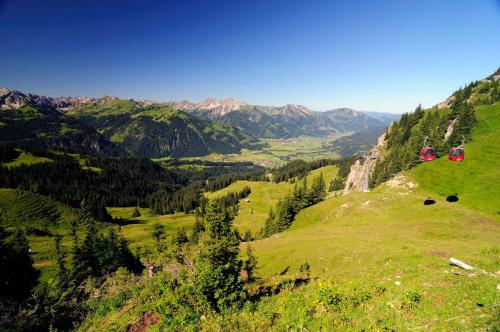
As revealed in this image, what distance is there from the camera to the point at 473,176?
212ft

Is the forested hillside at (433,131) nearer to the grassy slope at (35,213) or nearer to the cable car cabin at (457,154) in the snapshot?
the cable car cabin at (457,154)

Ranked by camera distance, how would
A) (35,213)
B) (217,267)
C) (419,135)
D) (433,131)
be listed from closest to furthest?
(217,267) < (433,131) < (35,213) < (419,135)

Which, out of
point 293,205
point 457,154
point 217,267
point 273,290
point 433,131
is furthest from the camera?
point 433,131

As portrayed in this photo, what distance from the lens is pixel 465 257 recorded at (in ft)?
86.2

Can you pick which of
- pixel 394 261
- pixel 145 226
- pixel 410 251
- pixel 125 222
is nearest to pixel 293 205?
pixel 410 251

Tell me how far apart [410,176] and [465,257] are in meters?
52.7

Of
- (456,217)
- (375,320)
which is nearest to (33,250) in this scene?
(375,320)

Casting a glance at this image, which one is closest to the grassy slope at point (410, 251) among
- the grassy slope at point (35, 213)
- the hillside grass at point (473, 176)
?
the hillside grass at point (473, 176)

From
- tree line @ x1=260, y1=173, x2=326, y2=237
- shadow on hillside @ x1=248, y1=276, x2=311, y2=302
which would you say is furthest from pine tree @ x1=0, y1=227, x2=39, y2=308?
tree line @ x1=260, y1=173, x2=326, y2=237

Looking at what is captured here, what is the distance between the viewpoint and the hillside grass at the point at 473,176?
54.2m

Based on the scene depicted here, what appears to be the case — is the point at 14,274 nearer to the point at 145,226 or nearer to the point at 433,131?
the point at 145,226

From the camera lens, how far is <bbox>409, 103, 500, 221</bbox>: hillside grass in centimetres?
5419

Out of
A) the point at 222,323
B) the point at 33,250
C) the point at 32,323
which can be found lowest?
the point at 33,250

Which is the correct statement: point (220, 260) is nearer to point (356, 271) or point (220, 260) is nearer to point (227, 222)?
point (227, 222)
